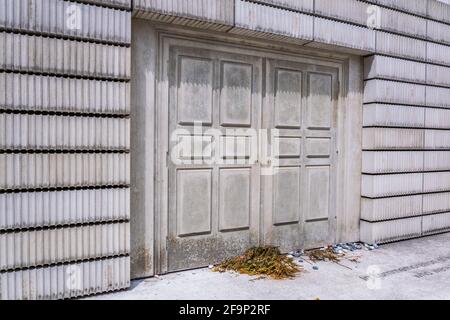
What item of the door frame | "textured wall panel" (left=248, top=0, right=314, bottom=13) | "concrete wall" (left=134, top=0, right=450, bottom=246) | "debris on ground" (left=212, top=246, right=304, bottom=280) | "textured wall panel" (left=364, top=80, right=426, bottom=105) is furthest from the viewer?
"textured wall panel" (left=364, top=80, right=426, bottom=105)

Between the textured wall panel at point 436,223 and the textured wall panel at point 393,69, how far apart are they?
2.48 m

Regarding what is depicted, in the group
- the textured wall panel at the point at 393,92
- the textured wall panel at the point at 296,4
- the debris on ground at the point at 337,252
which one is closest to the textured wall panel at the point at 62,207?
the debris on ground at the point at 337,252

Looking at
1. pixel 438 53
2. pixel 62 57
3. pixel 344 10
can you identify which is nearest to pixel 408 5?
pixel 438 53

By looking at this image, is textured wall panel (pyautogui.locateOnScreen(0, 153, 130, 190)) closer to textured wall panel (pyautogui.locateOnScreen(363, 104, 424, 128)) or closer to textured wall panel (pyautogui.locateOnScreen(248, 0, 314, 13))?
textured wall panel (pyautogui.locateOnScreen(248, 0, 314, 13))

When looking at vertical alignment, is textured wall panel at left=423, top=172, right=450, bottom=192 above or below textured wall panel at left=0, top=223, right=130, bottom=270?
above

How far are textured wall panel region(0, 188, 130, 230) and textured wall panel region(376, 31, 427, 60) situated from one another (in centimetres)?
462

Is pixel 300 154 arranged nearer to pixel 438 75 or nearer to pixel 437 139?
pixel 437 139

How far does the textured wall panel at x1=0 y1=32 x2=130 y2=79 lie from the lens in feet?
12.0

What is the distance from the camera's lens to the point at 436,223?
7102mm

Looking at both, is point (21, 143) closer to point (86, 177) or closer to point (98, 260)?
point (86, 177)

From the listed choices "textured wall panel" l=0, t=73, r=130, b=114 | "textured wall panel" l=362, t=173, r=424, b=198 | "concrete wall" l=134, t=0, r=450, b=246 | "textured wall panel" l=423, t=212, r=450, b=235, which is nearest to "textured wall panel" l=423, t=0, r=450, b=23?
"concrete wall" l=134, t=0, r=450, b=246

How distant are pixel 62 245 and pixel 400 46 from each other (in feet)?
19.3

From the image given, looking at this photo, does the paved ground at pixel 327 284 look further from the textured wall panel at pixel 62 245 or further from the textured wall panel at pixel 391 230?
the textured wall panel at pixel 391 230

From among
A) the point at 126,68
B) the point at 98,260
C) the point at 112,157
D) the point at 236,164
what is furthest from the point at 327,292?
the point at 126,68
